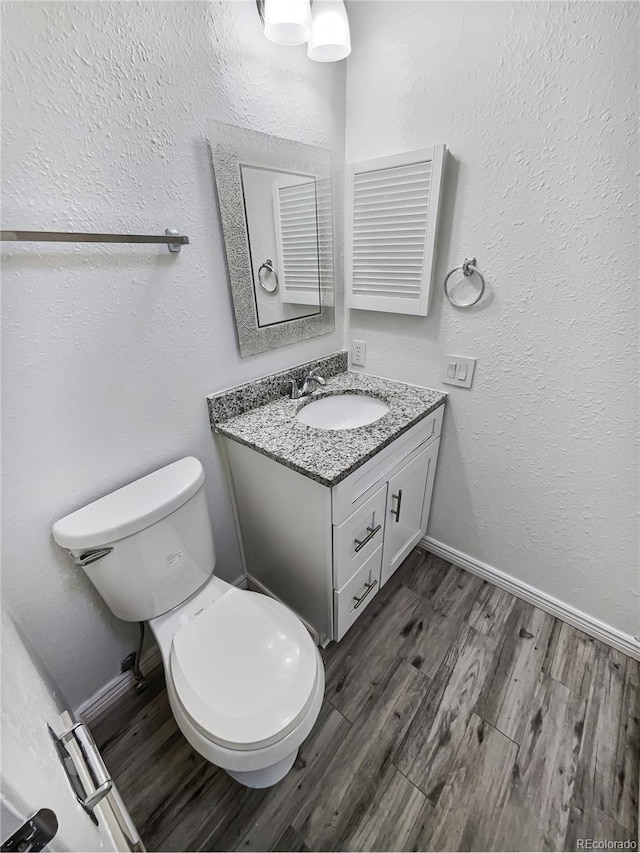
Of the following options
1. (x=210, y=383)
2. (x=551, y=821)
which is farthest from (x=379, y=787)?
(x=210, y=383)

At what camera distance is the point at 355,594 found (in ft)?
4.29

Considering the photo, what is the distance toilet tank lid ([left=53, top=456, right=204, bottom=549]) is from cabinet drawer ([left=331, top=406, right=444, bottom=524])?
433mm

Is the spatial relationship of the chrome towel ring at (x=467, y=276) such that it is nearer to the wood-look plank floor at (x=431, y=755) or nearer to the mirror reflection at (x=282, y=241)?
the mirror reflection at (x=282, y=241)

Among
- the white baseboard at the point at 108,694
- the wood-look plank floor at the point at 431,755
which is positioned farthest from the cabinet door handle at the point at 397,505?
the white baseboard at the point at 108,694

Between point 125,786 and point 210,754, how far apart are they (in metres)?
0.49

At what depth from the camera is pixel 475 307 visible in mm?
1309

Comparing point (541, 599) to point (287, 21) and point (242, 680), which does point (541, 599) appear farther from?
point (287, 21)

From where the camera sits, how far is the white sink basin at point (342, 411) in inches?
57.6

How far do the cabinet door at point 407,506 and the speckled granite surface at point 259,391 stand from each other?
56 centimetres

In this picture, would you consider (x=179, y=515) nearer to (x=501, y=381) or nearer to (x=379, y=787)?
(x=379, y=787)

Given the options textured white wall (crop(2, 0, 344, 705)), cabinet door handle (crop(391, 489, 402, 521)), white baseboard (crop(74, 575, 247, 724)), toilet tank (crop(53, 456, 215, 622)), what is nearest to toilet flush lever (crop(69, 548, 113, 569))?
toilet tank (crop(53, 456, 215, 622))

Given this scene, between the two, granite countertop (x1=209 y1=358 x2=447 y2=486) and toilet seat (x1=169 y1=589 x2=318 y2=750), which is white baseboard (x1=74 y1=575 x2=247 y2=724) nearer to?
toilet seat (x1=169 y1=589 x2=318 y2=750)

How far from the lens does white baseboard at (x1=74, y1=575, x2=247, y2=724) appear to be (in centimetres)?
119

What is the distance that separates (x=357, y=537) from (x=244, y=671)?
1.60 feet
